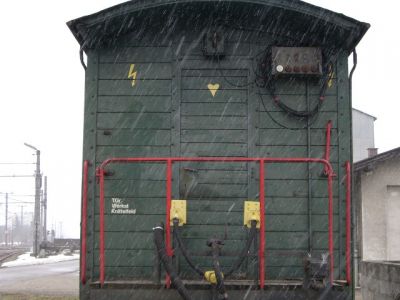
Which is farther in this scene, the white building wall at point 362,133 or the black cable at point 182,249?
the white building wall at point 362,133

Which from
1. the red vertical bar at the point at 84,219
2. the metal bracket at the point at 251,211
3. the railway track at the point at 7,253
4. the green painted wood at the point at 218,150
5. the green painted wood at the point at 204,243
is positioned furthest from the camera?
the railway track at the point at 7,253

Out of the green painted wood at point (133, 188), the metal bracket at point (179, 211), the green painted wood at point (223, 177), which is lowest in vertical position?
the metal bracket at point (179, 211)

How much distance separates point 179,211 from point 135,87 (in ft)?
5.13

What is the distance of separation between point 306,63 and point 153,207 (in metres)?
2.16

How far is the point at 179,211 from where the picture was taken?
19.5 ft

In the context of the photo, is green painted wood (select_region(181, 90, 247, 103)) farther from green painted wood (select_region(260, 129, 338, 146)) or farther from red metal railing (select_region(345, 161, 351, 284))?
red metal railing (select_region(345, 161, 351, 284))

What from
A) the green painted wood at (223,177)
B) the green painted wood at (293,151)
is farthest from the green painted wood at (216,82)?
the green painted wood at (223,177)

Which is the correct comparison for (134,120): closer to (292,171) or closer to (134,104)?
(134,104)

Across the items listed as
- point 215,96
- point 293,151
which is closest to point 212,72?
point 215,96

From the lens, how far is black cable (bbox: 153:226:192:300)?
216 inches

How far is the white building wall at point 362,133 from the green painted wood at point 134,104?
78.5 ft

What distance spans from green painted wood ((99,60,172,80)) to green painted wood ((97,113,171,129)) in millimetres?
410

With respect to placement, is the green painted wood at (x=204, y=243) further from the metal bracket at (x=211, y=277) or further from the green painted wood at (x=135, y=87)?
the green painted wood at (x=135, y=87)

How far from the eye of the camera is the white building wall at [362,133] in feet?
97.2
